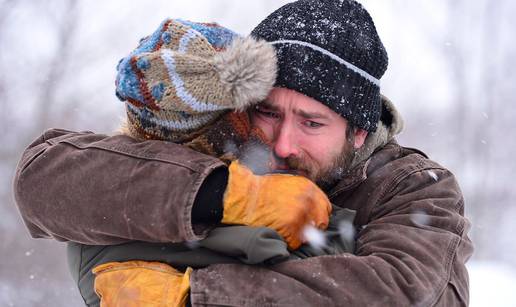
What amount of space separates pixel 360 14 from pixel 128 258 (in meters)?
1.13

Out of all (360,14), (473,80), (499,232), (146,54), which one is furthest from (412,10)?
(146,54)

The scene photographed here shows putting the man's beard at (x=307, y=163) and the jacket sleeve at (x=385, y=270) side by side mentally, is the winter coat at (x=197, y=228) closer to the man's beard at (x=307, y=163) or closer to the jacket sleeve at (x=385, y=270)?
the jacket sleeve at (x=385, y=270)

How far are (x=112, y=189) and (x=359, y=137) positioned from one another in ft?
3.10

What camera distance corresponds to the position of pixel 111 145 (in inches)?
50.3

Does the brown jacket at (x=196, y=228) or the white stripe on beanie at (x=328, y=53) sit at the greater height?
the white stripe on beanie at (x=328, y=53)

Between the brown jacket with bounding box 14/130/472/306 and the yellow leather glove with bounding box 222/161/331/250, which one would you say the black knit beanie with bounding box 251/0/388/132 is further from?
the yellow leather glove with bounding box 222/161/331/250

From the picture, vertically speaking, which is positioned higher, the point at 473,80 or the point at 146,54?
the point at 146,54

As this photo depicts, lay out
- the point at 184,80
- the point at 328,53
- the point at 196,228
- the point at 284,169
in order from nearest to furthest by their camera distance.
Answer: the point at 196,228, the point at 184,80, the point at 284,169, the point at 328,53

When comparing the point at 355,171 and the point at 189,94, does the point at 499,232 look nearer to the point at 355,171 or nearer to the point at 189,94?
the point at 355,171

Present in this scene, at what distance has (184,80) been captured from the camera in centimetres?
127

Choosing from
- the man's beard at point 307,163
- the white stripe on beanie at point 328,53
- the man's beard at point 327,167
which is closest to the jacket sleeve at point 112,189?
the man's beard at point 307,163

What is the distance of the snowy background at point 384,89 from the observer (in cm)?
805

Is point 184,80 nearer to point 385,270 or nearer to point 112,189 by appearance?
point 112,189

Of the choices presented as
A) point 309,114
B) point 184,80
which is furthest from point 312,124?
point 184,80
